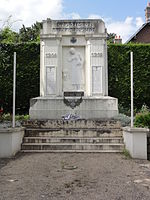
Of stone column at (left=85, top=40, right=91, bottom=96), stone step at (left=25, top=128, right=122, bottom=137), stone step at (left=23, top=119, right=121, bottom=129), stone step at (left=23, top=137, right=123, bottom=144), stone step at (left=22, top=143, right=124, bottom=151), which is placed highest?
stone column at (left=85, top=40, right=91, bottom=96)

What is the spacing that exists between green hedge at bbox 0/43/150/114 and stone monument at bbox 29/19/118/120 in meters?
3.16

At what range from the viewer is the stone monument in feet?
33.0

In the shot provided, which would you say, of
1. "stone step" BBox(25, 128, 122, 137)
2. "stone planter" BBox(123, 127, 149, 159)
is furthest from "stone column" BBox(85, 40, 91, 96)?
"stone planter" BBox(123, 127, 149, 159)

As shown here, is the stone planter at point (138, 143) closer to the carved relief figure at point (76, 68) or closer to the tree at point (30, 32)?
the carved relief figure at point (76, 68)

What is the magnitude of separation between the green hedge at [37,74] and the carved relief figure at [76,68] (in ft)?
11.2

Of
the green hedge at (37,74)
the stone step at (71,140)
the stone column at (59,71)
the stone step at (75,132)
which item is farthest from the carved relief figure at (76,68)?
the stone step at (71,140)

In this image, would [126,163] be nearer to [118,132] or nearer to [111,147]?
[111,147]

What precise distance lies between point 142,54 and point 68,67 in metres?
5.36

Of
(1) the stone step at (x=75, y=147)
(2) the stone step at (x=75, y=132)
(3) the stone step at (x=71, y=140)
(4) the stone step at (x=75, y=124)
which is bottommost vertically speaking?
(1) the stone step at (x=75, y=147)

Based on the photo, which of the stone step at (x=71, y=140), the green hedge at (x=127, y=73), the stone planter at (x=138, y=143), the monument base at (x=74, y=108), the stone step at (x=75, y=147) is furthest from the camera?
the green hedge at (x=127, y=73)

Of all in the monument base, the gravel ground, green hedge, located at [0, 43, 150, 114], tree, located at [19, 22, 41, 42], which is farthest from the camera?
tree, located at [19, 22, 41, 42]

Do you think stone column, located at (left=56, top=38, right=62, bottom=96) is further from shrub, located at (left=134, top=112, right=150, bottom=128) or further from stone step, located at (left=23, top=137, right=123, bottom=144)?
shrub, located at (left=134, top=112, right=150, bottom=128)

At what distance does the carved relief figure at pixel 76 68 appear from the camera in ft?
34.0

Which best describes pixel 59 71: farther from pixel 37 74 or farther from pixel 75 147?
pixel 75 147
